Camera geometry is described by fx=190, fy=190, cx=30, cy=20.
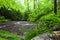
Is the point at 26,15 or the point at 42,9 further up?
the point at 42,9

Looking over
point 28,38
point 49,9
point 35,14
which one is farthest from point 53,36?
point 35,14

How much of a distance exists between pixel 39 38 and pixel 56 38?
2.29 ft

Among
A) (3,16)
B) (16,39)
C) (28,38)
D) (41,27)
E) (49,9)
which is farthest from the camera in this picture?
(3,16)

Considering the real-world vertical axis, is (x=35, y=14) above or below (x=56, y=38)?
below

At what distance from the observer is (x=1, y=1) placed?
8.49 meters

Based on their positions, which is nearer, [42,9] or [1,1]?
[1,1]

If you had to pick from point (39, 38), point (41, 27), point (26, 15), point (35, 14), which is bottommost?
point (26, 15)

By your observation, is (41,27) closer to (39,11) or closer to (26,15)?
(39,11)

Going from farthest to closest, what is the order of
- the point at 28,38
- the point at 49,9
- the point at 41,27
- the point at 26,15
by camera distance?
the point at 26,15
the point at 49,9
the point at 28,38
the point at 41,27

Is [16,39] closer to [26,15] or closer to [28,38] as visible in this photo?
[28,38]

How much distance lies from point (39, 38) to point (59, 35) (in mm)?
884

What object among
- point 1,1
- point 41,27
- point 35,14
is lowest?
point 35,14

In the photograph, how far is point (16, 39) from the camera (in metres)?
11.7

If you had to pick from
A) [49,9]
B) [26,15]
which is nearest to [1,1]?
[49,9]
